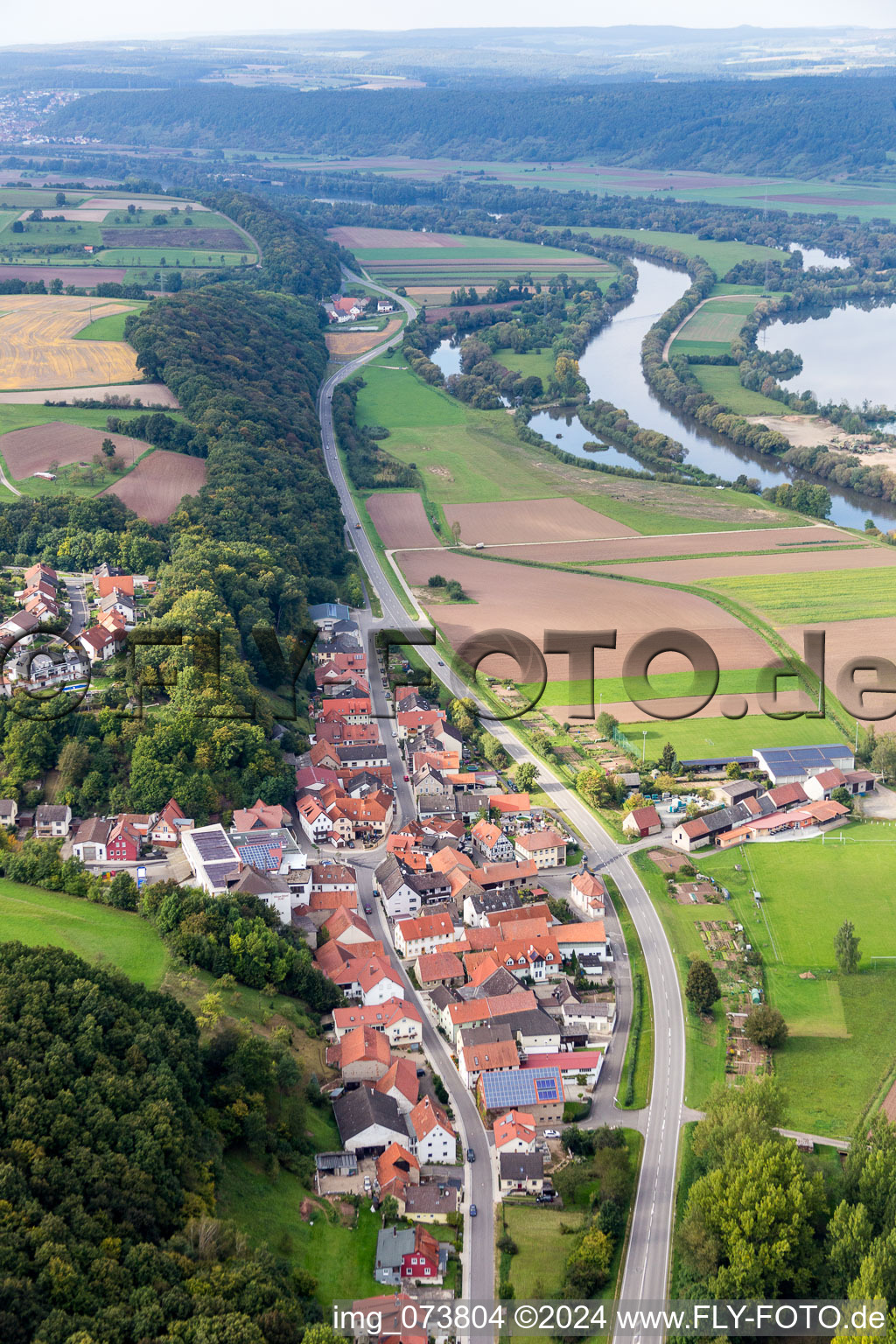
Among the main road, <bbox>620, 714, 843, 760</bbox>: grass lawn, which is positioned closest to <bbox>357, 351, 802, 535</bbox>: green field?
<bbox>620, 714, 843, 760</bbox>: grass lawn

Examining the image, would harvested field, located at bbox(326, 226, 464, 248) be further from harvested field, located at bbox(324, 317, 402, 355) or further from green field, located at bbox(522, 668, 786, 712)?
green field, located at bbox(522, 668, 786, 712)

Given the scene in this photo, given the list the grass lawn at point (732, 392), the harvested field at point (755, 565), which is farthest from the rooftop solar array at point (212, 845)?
the grass lawn at point (732, 392)

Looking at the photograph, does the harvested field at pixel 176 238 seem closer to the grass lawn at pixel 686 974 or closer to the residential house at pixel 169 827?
the residential house at pixel 169 827

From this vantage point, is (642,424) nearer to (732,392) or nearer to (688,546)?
(732,392)

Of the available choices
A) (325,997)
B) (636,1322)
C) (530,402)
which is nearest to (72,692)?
(325,997)

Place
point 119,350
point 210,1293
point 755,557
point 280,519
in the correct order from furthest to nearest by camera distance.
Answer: point 119,350 < point 755,557 < point 280,519 < point 210,1293

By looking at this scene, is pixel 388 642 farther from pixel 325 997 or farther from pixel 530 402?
pixel 530 402
